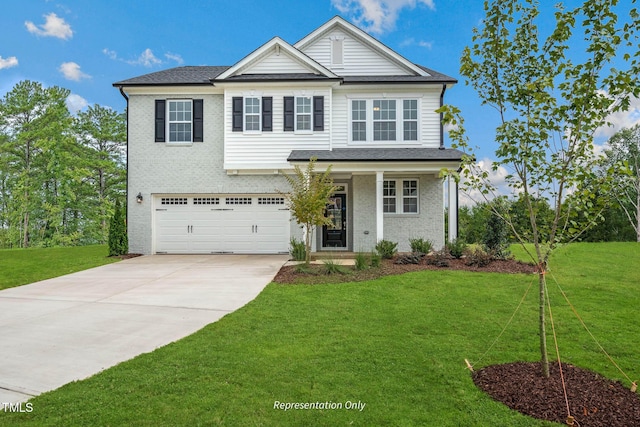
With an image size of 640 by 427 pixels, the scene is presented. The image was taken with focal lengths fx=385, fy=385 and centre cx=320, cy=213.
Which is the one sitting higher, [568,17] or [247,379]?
[568,17]

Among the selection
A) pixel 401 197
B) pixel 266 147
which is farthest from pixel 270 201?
pixel 401 197

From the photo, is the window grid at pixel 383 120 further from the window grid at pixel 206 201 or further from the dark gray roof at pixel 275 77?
the window grid at pixel 206 201

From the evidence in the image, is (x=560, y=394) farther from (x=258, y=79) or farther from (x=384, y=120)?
(x=258, y=79)

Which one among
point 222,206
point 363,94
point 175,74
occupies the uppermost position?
point 175,74

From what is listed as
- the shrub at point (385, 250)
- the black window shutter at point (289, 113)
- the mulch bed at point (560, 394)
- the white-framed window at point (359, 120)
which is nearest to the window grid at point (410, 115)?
the white-framed window at point (359, 120)

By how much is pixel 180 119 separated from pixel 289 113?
14.1 ft

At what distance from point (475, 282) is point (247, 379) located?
6860 mm

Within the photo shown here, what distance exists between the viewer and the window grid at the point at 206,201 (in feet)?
49.8

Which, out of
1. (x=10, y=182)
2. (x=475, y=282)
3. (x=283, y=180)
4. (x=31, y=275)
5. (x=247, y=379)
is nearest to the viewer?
(x=247, y=379)

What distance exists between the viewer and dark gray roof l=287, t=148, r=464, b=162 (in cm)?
1287

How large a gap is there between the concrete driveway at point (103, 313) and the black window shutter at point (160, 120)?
17.7ft

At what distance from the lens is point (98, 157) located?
31625 millimetres

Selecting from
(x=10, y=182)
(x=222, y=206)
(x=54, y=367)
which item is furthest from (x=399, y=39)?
(x=10, y=182)

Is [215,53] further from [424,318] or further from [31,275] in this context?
[424,318]
